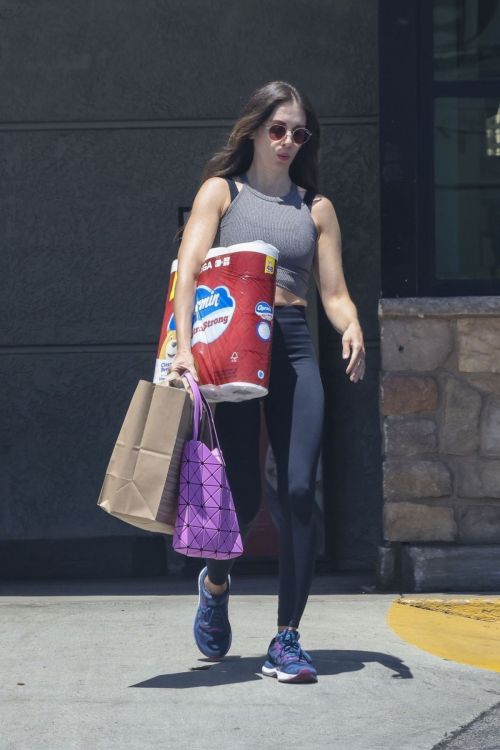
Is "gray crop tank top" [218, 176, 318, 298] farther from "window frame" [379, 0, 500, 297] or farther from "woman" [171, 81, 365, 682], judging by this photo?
"window frame" [379, 0, 500, 297]

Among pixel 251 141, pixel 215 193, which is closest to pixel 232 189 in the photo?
pixel 215 193

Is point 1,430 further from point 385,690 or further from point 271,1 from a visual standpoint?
point 385,690

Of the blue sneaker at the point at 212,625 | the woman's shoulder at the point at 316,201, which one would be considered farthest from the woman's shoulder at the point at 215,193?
the blue sneaker at the point at 212,625

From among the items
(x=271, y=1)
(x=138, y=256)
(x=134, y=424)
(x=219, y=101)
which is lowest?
(x=134, y=424)

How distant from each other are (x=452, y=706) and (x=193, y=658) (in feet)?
3.27

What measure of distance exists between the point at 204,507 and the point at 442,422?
2062 millimetres

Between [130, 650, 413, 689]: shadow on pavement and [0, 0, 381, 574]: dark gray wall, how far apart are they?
7.04 ft

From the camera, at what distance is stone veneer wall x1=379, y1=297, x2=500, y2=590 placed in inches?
231

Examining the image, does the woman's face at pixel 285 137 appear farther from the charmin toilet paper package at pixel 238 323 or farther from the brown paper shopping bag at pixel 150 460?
the brown paper shopping bag at pixel 150 460

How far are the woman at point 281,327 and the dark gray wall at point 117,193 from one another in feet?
7.26

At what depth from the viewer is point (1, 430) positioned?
22.4 ft

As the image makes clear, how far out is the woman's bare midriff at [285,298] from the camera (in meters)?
4.41

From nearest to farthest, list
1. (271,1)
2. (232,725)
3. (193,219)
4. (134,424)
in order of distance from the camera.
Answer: (232,725) → (134,424) → (193,219) → (271,1)

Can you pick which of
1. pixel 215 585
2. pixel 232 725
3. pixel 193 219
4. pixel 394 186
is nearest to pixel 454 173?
pixel 394 186
